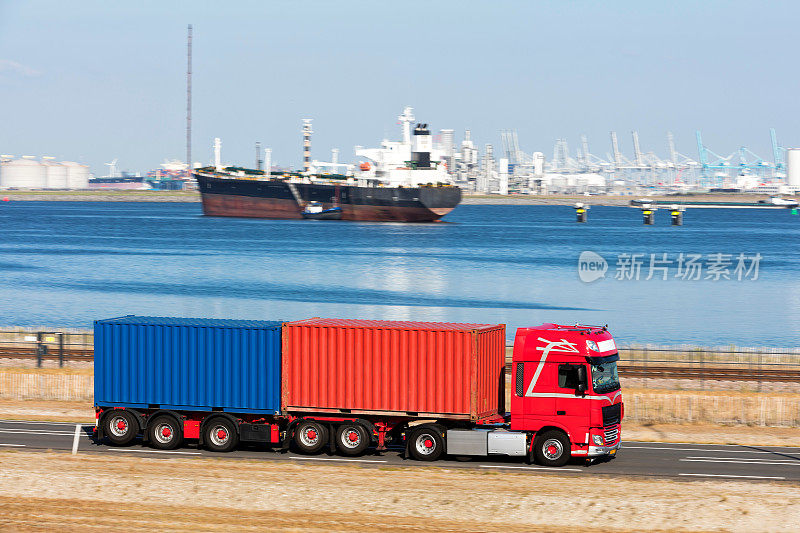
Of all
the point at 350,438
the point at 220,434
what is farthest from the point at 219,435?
the point at 350,438

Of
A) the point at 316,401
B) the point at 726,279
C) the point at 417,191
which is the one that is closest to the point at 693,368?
the point at 316,401

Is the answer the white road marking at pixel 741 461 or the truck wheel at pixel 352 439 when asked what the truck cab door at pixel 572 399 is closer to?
the white road marking at pixel 741 461

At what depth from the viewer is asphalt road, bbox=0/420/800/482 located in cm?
2362

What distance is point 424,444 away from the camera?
24.5 m

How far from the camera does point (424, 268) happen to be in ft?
362

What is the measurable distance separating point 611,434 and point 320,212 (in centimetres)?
17512

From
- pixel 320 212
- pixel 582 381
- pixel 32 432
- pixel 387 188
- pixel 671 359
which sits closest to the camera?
pixel 582 381

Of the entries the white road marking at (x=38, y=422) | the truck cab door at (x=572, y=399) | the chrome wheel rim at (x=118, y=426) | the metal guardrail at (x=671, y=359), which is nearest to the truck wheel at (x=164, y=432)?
the chrome wheel rim at (x=118, y=426)

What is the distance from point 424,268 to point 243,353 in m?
85.4

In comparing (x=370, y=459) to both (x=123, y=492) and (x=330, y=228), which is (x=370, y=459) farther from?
(x=330, y=228)

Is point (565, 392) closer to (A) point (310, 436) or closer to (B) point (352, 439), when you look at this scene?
(B) point (352, 439)

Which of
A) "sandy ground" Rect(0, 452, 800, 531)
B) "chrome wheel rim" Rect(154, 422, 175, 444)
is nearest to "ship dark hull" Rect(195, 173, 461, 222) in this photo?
"chrome wheel rim" Rect(154, 422, 175, 444)

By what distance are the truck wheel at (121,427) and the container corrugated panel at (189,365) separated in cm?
37

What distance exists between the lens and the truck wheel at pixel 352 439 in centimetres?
2464
